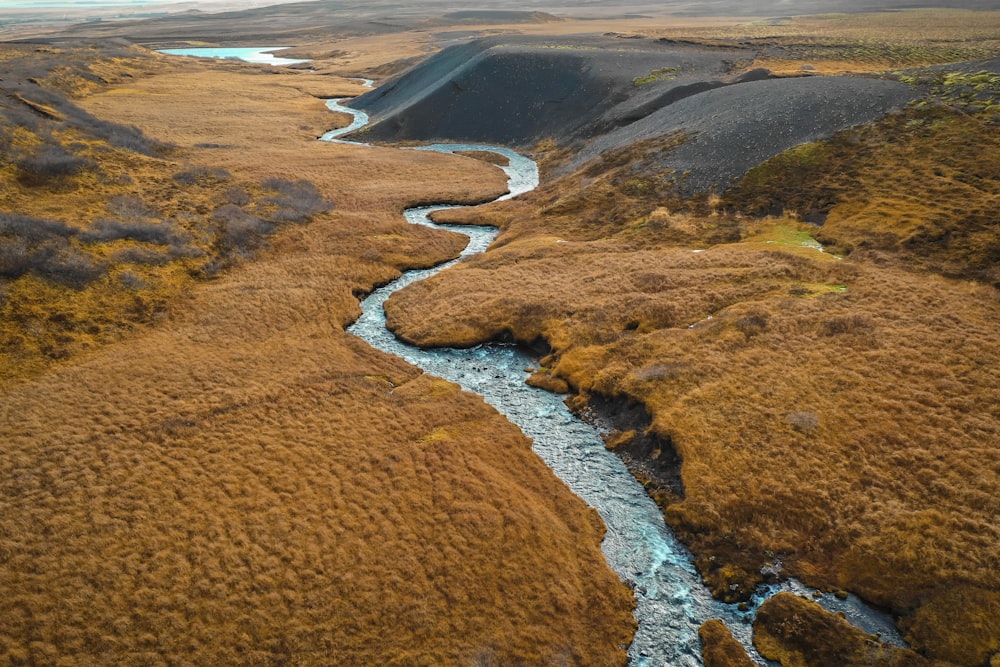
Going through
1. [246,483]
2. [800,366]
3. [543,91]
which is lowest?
[246,483]

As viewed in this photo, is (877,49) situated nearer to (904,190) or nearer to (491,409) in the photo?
(904,190)

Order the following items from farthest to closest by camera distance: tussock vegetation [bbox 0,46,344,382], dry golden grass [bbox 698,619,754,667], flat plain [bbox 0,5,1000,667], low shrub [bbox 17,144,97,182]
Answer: low shrub [bbox 17,144,97,182] → tussock vegetation [bbox 0,46,344,382] → flat plain [bbox 0,5,1000,667] → dry golden grass [bbox 698,619,754,667]

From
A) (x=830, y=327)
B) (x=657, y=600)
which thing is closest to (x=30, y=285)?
(x=657, y=600)

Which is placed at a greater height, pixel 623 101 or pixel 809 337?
pixel 623 101

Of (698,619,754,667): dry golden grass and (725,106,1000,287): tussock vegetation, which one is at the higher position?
(725,106,1000,287): tussock vegetation

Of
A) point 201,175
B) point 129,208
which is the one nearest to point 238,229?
point 129,208

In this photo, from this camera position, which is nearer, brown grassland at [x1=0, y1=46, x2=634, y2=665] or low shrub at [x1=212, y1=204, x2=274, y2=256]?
brown grassland at [x1=0, y1=46, x2=634, y2=665]

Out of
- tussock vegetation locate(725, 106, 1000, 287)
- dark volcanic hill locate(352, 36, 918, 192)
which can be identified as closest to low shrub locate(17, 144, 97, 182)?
dark volcanic hill locate(352, 36, 918, 192)

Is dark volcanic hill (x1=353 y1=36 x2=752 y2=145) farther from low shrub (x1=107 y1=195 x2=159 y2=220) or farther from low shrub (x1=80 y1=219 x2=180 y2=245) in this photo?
low shrub (x1=80 y1=219 x2=180 y2=245)
